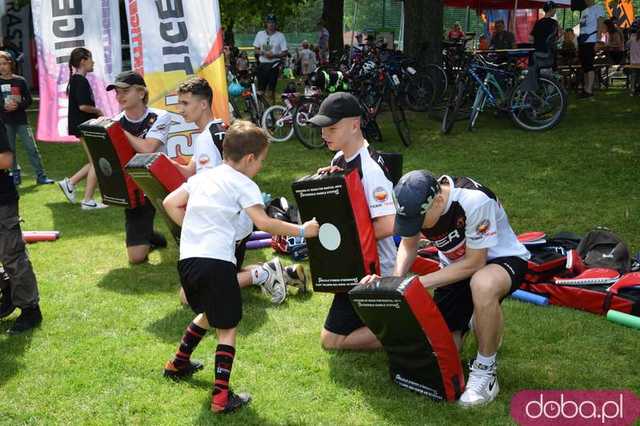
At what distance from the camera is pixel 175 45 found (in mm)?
8703

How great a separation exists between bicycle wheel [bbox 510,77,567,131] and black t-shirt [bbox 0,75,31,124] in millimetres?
7235

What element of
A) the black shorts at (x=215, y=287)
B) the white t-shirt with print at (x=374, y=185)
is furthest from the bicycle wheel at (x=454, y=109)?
the black shorts at (x=215, y=287)

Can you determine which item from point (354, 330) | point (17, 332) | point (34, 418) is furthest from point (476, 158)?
point (34, 418)

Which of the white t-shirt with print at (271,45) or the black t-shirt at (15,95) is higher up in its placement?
the white t-shirt with print at (271,45)

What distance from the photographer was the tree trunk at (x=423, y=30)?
14.9 meters

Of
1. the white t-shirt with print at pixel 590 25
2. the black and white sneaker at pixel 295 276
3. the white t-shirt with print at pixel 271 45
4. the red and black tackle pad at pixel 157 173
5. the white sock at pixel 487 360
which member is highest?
the white t-shirt with print at pixel 590 25

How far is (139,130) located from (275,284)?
1944 mm

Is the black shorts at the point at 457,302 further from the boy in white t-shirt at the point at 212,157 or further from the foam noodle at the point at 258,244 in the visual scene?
the foam noodle at the point at 258,244

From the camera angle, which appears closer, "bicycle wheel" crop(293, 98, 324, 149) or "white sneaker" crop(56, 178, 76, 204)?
"white sneaker" crop(56, 178, 76, 204)

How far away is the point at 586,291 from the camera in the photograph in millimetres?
5238

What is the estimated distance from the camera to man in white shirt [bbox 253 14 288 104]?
16.1 meters

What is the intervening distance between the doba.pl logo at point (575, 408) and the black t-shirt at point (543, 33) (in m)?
10.4

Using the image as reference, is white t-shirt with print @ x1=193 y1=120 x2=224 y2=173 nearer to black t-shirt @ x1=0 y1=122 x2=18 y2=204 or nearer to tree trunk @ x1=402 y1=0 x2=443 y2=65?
black t-shirt @ x1=0 y1=122 x2=18 y2=204

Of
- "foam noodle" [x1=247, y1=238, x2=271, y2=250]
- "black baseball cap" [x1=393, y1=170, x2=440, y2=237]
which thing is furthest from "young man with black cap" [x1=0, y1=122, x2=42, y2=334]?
"black baseball cap" [x1=393, y1=170, x2=440, y2=237]
